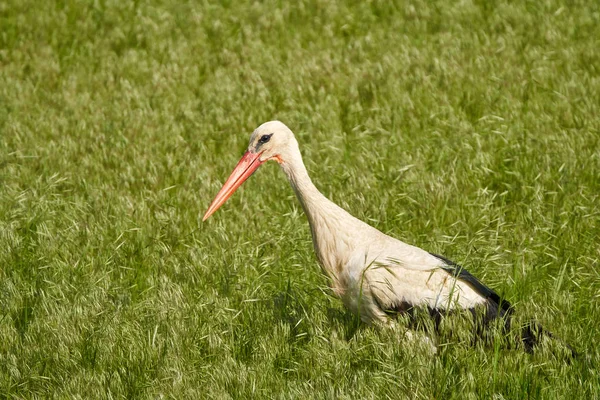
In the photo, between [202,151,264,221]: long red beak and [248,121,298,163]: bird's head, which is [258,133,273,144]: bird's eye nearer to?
[248,121,298,163]: bird's head

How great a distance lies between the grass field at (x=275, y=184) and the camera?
454 centimetres

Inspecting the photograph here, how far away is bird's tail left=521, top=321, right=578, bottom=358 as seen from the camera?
441cm

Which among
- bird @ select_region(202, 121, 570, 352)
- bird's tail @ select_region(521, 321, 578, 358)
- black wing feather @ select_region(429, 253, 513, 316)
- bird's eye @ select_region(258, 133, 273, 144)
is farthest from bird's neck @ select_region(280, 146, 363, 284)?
bird's tail @ select_region(521, 321, 578, 358)

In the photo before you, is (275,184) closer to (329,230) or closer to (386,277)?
(329,230)

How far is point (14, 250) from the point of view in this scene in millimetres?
5871

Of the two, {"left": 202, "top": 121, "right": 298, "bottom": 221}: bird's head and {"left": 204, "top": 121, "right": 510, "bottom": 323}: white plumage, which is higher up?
{"left": 202, "top": 121, "right": 298, "bottom": 221}: bird's head

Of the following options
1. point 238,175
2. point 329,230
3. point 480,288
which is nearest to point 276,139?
point 238,175

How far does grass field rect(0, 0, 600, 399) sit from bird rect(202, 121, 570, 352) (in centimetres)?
15

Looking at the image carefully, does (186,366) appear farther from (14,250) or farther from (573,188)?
(573,188)

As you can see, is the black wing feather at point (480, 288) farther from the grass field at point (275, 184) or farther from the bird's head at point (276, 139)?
the bird's head at point (276, 139)

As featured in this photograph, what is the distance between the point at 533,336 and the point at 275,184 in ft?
9.39

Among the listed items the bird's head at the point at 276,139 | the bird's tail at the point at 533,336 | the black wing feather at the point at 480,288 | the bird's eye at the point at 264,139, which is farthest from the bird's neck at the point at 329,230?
the bird's tail at the point at 533,336

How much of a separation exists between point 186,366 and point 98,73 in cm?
539

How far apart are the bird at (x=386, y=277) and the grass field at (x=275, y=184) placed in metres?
0.15
